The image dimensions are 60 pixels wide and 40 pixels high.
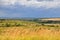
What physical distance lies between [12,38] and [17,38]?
33 cm

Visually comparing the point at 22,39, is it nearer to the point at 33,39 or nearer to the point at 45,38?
the point at 33,39

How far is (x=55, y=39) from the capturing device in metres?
12.2

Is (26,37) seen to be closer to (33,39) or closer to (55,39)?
(33,39)

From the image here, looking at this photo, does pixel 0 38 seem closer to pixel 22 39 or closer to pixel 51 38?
pixel 22 39

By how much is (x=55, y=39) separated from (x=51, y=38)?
1.10 feet

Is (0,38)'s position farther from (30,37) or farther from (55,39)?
(55,39)

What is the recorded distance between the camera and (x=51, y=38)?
12.4 m

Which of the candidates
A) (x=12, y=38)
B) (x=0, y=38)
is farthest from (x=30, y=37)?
(x=0, y=38)

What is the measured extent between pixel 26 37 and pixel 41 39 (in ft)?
3.54

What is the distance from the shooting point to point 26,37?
495 inches

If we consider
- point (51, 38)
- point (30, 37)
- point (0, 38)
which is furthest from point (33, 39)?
point (0, 38)

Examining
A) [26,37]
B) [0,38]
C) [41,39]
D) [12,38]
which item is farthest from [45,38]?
[0,38]

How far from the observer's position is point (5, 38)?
12328 mm

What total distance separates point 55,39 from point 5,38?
131 inches
